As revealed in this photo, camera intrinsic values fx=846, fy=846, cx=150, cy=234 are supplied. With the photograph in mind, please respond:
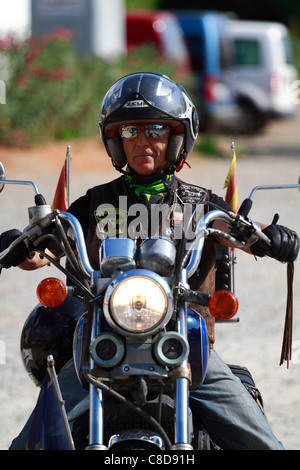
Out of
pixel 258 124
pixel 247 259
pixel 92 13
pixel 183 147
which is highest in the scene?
pixel 92 13

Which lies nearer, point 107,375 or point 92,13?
point 107,375

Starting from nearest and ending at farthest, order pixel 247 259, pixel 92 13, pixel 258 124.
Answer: pixel 247 259, pixel 92 13, pixel 258 124

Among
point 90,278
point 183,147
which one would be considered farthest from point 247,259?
point 90,278

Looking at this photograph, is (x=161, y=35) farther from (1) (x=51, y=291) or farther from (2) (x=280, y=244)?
(1) (x=51, y=291)

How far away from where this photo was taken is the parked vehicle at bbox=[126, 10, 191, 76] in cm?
2008

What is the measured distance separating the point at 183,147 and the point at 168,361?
1.32m

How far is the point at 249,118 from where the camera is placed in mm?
20750

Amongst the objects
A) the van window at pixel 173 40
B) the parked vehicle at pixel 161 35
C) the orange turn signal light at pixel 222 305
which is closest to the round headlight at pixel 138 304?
the orange turn signal light at pixel 222 305

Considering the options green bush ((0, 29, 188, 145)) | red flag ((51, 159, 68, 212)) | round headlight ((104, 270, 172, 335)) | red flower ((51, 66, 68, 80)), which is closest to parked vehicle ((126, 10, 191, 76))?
green bush ((0, 29, 188, 145))

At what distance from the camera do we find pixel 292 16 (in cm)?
4216

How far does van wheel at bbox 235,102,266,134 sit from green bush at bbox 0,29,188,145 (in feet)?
13.0
